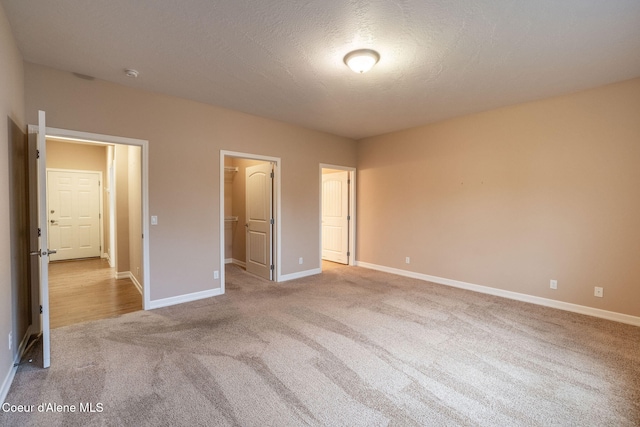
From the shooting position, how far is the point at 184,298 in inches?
154

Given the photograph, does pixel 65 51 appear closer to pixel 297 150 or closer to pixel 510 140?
pixel 297 150

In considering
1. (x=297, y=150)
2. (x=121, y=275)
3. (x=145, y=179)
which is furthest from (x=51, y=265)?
(x=297, y=150)

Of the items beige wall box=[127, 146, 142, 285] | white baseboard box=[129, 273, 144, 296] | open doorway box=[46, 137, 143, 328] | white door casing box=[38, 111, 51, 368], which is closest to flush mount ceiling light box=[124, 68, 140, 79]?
white door casing box=[38, 111, 51, 368]

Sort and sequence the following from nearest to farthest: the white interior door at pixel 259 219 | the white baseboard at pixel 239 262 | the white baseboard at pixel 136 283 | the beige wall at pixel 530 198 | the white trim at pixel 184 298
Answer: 1. the beige wall at pixel 530 198
2. the white trim at pixel 184 298
3. the white baseboard at pixel 136 283
4. the white interior door at pixel 259 219
5. the white baseboard at pixel 239 262

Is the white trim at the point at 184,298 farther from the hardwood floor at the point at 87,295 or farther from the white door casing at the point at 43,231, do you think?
the white door casing at the point at 43,231

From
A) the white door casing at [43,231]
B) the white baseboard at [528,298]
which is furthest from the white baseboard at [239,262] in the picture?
the white door casing at [43,231]

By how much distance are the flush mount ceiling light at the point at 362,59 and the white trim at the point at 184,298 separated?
3.52 m

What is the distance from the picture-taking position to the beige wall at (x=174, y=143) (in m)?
3.06

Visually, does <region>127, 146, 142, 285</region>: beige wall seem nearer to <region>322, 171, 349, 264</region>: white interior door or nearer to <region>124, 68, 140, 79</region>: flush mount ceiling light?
<region>124, 68, 140, 79</region>: flush mount ceiling light

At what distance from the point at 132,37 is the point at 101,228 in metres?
6.36

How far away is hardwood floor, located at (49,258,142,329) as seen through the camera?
137 inches

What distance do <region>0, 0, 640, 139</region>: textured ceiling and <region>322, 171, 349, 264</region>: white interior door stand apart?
288cm

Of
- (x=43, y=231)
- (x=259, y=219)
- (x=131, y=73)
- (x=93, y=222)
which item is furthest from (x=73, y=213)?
(x=43, y=231)

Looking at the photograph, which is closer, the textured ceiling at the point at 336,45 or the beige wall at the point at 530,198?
the textured ceiling at the point at 336,45
